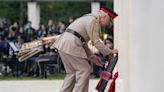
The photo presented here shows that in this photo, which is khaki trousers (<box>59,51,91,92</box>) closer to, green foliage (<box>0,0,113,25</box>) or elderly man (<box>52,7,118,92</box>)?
elderly man (<box>52,7,118,92</box>)

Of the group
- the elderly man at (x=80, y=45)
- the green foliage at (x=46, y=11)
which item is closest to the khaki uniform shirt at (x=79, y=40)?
the elderly man at (x=80, y=45)

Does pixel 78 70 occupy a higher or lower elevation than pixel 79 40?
lower

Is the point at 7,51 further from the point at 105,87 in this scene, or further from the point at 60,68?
the point at 105,87

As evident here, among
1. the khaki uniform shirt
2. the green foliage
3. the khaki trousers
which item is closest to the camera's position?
the khaki uniform shirt

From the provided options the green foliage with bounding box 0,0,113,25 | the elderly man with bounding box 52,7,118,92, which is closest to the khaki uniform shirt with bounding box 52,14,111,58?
the elderly man with bounding box 52,7,118,92

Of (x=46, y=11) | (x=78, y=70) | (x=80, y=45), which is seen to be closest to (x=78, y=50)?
(x=80, y=45)

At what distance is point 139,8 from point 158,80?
30.5 inches

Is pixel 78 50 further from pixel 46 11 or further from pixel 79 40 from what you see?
pixel 46 11

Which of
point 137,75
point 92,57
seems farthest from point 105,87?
point 137,75

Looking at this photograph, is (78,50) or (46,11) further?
(46,11)

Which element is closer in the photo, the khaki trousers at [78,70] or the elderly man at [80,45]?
the elderly man at [80,45]

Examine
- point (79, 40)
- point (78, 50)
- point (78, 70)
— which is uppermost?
point (79, 40)

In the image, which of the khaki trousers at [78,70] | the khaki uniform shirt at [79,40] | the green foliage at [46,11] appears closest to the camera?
the khaki uniform shirt at [79,40]

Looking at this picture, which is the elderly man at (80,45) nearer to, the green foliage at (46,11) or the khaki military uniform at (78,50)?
the khaki military uniform at (78,50)
